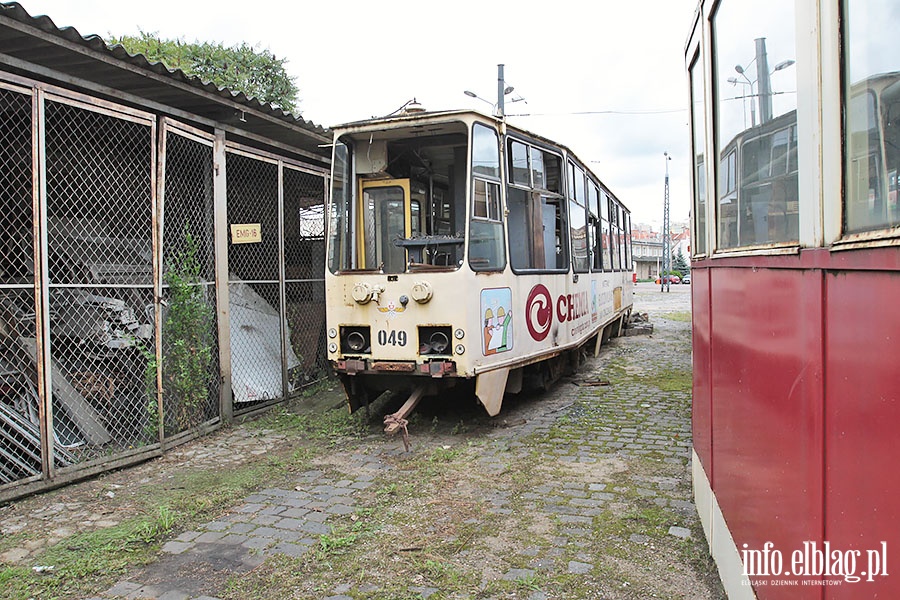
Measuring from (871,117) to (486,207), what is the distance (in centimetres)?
492

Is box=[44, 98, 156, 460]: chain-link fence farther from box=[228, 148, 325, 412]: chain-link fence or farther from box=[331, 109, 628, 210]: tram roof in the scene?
box=[331, 109, 628, 210]: tram roof

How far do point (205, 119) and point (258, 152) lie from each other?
827mm

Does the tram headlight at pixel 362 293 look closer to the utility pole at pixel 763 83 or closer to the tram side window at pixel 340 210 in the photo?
the tram side window at pixel 340 210

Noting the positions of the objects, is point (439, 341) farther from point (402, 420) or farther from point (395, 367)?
point (402, 420)

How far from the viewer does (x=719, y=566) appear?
3182 millimetres

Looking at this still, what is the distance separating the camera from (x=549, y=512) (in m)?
4.16

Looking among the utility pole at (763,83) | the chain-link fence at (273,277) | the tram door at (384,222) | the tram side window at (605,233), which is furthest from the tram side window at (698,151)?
the tram side window at (605,233)

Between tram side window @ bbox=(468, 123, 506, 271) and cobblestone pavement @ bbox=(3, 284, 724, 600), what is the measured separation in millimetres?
1839

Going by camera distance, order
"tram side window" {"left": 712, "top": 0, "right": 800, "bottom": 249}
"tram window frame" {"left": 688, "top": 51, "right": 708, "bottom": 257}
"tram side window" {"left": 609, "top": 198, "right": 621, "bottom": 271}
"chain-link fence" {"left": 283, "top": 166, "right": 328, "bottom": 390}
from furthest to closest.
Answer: "tram side window" {"left": 609, "top": 198, "right": 621, "bottom": 271} < "chain-link fence" {"left": 283, "top": 166, "right": 328, "bottom": 390} < "tram window frame" {"left": 688, "top": 51, "right": 708, "bottom": 257} < "tram side window" {"left": 712, "top": 0, "right": 800, "bottom": 249}

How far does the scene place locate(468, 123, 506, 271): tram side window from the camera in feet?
19.7

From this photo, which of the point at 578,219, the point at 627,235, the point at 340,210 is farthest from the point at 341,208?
the point at 627,235

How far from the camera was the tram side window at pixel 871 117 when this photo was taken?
1.20 m

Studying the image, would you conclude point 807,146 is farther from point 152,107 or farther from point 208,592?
point 152,107

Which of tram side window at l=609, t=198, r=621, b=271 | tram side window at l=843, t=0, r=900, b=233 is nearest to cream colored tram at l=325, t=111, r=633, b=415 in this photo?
tram side window at l=609, t=198, r=621, b=271
